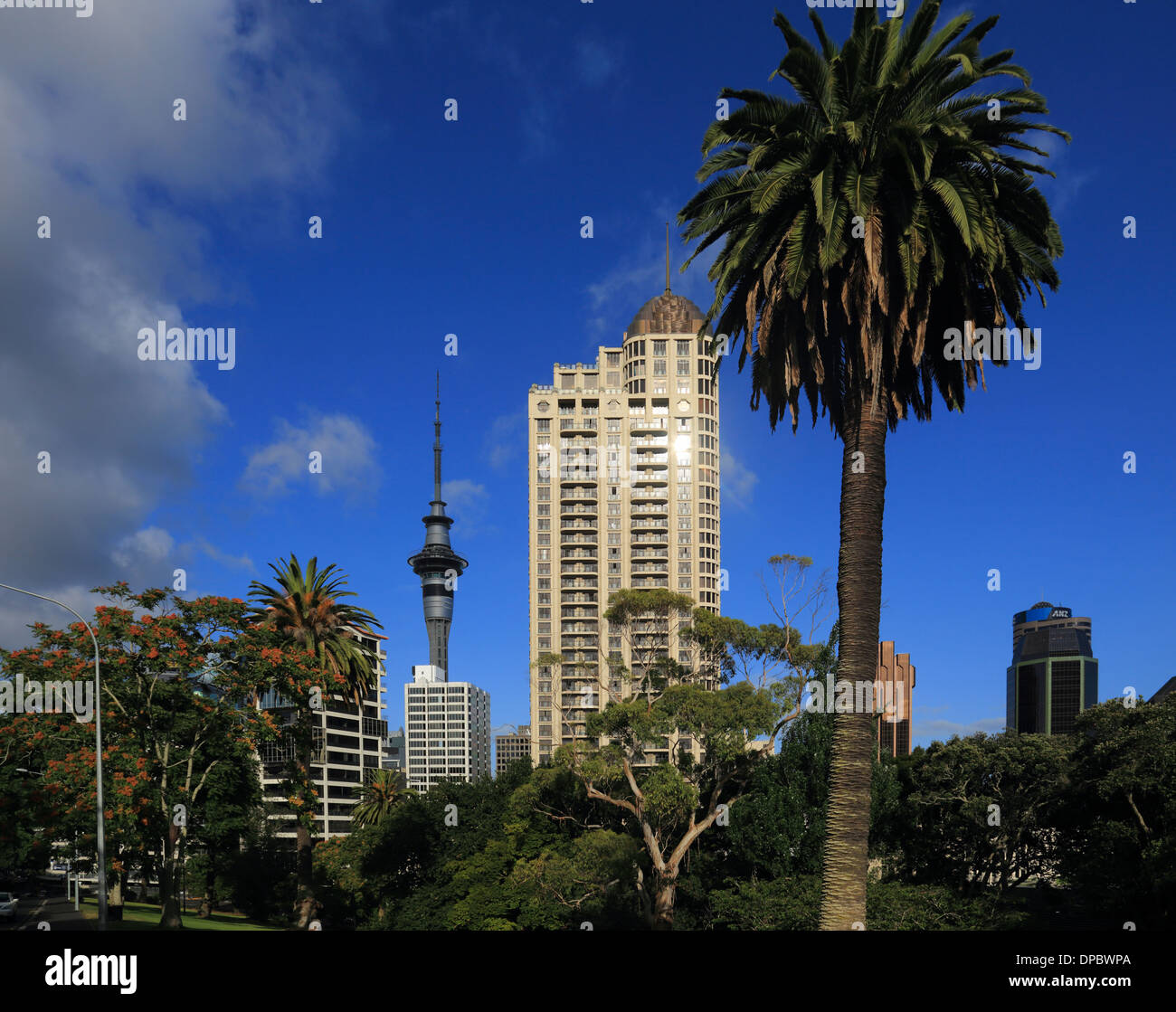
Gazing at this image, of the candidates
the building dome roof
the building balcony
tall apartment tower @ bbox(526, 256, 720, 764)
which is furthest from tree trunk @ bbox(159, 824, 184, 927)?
the building dome roof

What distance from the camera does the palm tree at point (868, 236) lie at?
1891 centimetres

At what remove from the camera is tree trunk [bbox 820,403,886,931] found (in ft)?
62.4

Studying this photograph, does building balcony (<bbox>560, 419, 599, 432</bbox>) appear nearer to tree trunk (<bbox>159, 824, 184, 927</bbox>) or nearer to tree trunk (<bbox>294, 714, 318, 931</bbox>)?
tree trunk (<bbox>294, 714, 318, 931</bbox>)

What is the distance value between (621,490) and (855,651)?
12199 centimetres

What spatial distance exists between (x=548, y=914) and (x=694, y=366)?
117 metres

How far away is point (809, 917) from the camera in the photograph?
27672mm

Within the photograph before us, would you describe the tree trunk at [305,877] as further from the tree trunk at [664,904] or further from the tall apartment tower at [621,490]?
the tall apartment tower at [621,490]

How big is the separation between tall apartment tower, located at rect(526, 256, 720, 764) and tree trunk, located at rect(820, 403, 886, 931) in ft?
376

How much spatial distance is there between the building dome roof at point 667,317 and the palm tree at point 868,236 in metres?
131

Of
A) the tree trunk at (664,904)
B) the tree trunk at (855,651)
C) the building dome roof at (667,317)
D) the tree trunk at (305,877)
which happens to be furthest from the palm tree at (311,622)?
the building dome roof at (667,317)
